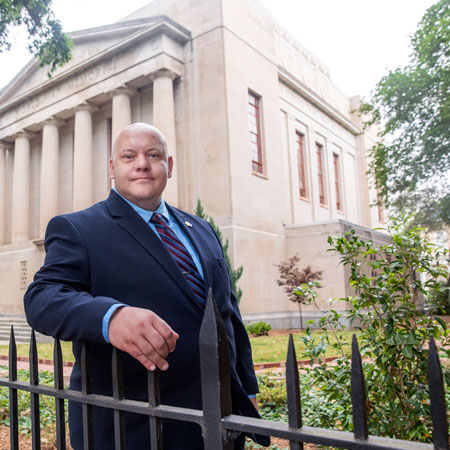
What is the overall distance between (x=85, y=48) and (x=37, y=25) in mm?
15994

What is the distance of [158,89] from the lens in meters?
18.7

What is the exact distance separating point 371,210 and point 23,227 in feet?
77.0

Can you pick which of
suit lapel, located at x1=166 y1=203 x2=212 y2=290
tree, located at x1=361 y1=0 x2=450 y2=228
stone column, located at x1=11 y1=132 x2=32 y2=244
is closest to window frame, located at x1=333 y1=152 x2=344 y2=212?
tree, located at x1=361 y1=0 x2=450 y2=228

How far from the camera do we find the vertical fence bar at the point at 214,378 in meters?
1.32

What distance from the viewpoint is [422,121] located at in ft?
65.3

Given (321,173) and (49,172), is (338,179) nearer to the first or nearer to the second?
(321,173)

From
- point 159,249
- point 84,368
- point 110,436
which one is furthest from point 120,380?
point 159,249

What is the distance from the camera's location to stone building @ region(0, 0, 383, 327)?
18.4 metres

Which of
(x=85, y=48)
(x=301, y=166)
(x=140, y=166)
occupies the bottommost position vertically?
(x=140, y=166)

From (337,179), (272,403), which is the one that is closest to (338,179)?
(337,179)

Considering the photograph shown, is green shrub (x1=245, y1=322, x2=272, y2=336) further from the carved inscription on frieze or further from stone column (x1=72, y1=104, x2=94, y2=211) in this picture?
the carved inscription on frieze

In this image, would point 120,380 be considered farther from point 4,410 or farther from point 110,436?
point 4,410

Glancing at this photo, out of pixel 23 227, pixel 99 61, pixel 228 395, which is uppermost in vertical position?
pixel 99 61

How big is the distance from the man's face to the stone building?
15193mm
